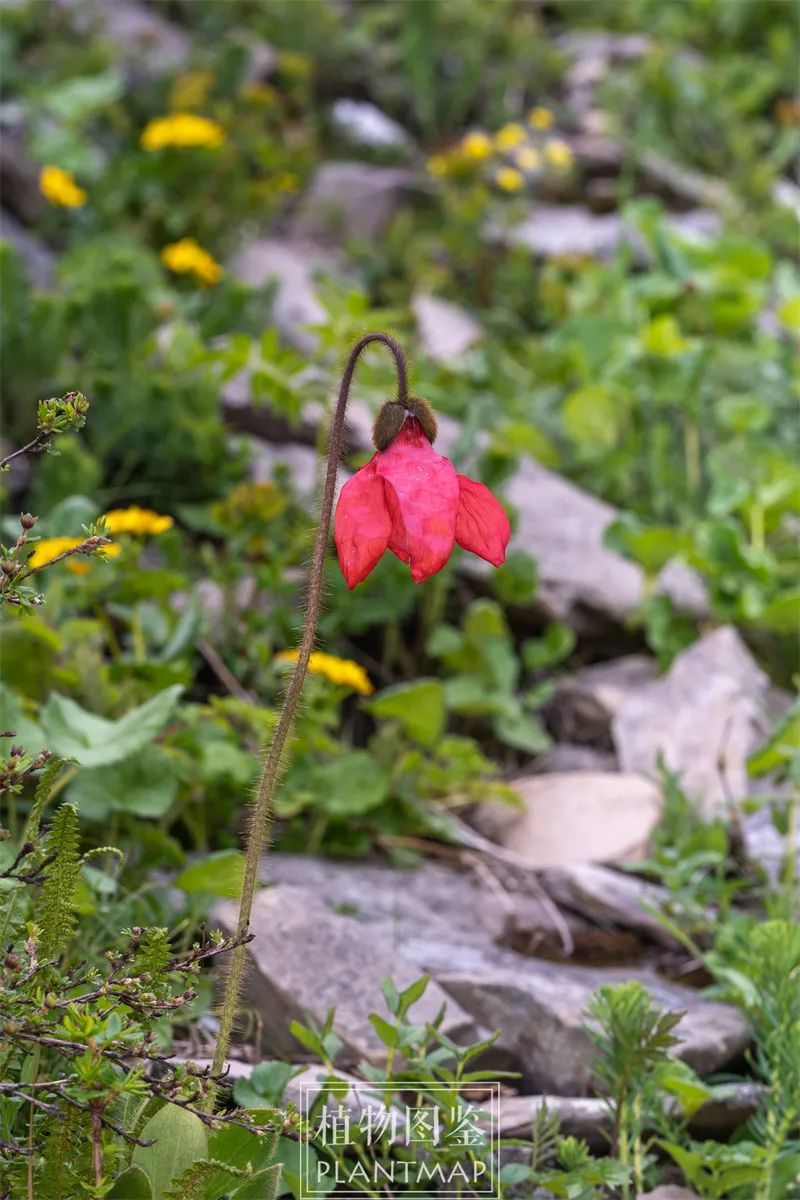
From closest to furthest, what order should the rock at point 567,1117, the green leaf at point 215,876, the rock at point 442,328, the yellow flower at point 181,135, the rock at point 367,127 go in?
the rock at point 567,1117
the green leaf at point 215,876
the yellow flower at point 181,135
the rock at point 442,328
the rock at point 367,127

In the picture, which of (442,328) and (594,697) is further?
(442,328)

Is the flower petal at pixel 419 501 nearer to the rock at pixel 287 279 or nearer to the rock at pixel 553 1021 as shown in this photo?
the rock at pixel 553 1021

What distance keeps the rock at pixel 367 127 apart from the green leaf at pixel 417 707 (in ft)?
16.1

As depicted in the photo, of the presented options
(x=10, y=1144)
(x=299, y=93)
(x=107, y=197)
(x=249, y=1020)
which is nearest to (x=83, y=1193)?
(x=10, y=1144)

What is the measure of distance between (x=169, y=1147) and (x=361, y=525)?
710 mm

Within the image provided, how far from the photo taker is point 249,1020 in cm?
230

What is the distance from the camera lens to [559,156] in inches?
275

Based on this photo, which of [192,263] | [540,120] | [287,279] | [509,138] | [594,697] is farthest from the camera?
[540,120]

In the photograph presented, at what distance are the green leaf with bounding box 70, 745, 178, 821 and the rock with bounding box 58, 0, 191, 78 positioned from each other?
4.63 m

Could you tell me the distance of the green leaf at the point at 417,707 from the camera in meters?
3.00

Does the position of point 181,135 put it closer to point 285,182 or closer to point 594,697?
point 285,182

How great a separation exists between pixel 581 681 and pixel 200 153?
275cm

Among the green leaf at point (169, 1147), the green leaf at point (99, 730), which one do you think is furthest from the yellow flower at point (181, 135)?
the green leaf at point (169, 1147)

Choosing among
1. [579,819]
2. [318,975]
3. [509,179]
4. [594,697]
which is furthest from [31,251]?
[318,975]
